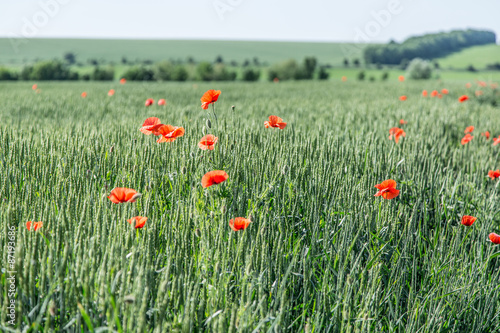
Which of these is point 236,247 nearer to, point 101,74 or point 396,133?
point 396,133

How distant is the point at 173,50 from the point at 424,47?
47.2 m

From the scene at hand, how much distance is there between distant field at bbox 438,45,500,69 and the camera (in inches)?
2273

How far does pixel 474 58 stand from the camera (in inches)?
2436

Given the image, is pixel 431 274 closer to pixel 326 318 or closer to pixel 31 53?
pixel 326 318

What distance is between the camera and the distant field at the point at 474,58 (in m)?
57.7

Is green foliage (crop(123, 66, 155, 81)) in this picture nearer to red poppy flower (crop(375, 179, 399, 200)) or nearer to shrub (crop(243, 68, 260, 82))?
shrub (crop(243, 68, 260, 82))

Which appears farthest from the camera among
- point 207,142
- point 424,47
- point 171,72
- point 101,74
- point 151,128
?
point 424,47

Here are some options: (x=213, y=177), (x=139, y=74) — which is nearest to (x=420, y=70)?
(x=139, y=74)

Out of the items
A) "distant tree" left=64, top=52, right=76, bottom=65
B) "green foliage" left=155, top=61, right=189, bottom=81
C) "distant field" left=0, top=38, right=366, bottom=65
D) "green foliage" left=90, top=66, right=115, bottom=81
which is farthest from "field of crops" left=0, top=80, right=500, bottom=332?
"distant field" left=0, top=38, right=366, bottom=65

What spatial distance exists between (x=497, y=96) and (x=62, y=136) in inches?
447

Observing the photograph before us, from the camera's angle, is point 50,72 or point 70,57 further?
point 70,57

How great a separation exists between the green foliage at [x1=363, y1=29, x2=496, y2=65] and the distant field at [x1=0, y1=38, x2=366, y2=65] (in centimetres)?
557

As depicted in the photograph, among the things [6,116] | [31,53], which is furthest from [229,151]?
[31,53]

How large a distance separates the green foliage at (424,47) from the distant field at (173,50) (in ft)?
18.3
